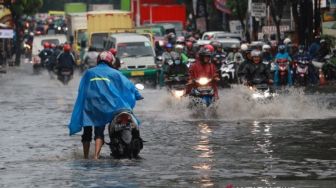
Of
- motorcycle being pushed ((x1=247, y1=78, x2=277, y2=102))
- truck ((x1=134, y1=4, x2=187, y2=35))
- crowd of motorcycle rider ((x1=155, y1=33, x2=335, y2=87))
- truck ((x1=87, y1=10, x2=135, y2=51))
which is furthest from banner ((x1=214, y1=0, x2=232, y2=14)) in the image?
motorcycle being pushed ((x1=247, y1=78, x2=277, y2=102))

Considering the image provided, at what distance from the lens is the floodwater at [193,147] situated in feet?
42.0

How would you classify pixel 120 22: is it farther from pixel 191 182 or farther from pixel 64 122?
pixel 191 182

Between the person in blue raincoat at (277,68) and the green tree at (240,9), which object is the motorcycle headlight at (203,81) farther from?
the green tree at (240,9)

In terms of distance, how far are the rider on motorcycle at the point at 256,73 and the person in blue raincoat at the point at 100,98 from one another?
9.52m

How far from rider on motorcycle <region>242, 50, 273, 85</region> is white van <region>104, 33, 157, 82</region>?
15625mm

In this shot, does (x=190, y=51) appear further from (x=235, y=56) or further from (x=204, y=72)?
(x=204, y=72)

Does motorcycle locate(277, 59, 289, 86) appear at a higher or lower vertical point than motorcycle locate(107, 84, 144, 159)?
lower

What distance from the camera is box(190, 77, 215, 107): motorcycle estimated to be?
23219 mm

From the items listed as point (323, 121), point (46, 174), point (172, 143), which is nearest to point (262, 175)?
point (46, 174)

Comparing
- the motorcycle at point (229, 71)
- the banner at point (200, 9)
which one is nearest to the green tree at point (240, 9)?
the banner at point (200, 9)

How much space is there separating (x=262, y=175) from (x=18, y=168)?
3161 millimetres

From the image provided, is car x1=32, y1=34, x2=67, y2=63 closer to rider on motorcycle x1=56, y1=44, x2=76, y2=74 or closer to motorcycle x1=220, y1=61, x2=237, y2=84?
rider on motorcycle x1=56, y1=44, x2=76, y2=74

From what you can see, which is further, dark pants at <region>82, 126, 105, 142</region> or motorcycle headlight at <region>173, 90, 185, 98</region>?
motorcycle headlight at <region>173, 90, 185, 98</region>

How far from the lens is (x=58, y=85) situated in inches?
1622
